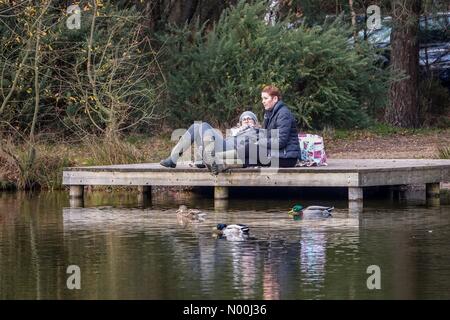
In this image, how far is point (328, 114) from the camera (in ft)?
92.0

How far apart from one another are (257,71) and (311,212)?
1056 centimetres

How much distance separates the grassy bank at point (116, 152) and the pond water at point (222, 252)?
2.06 m

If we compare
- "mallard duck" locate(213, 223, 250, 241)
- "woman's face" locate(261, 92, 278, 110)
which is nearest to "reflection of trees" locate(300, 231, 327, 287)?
"mallard duck" locate(213, 223, 250, 241)

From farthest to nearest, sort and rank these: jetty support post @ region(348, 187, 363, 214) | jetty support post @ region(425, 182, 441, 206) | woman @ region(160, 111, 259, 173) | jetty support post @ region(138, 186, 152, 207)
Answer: jetty support post @ region(138, 186, 152, 207) < jetty support post @ region(425, 182, 441, 206) < woman @ region(160, 111, 259, 173) < jetty support post @ region(348, 187, 363, 214)

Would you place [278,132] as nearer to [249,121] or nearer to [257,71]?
[249,121]

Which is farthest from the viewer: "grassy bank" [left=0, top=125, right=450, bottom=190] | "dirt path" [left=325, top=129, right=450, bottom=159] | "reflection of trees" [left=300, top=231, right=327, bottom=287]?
"dirt path" [left=325, top=129, right=450, bottom=159]

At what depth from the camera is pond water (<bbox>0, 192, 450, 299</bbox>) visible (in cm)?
1231

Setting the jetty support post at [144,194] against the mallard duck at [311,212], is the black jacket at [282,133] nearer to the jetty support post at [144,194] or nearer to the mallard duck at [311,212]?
the mallard duck at [311,212]

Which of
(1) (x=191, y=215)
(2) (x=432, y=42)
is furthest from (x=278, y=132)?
(2) (x=432, y=42)

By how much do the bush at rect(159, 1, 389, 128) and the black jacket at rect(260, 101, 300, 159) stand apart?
8244 millimetres

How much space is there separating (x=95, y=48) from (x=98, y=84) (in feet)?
2.48

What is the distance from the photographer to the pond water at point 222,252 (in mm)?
12312

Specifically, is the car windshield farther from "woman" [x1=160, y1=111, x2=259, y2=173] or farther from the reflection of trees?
the reflection of trees

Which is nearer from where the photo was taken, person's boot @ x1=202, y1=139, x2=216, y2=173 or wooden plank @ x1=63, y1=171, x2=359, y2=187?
wooden plank @ x1=63, y1=171, x2=359, y2=187
